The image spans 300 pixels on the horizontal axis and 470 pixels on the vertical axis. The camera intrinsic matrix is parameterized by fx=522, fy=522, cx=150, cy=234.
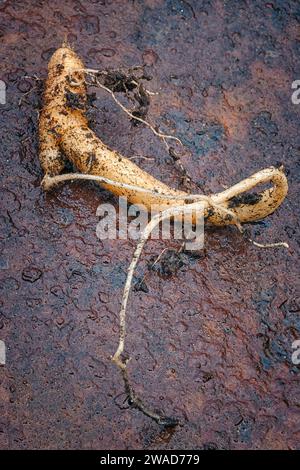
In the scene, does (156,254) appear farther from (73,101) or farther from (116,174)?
(73,101)

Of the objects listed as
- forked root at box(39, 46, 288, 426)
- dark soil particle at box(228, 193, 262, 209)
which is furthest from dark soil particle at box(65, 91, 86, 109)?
dark soil particle at box(228, 193, 262, 209)

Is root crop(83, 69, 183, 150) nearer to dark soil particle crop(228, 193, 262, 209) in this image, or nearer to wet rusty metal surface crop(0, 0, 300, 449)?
wet rusty metal surface crop(0, 0, 300, 449)

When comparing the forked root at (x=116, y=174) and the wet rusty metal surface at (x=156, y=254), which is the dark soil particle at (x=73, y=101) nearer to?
the forked root at (x=116, y=174)

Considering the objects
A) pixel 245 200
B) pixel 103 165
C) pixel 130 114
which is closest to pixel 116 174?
pixel 103 165

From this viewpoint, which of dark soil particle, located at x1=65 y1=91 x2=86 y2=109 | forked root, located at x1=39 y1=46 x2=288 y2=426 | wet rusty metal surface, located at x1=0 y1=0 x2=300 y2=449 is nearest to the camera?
wet rusty metal surface, located at x1=0 y1=0 x2=300 y2=449

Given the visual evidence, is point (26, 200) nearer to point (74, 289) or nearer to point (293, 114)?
point (74, 289)

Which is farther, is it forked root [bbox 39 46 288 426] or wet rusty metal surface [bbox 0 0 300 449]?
forked root [bbox 39 46 288 426]
